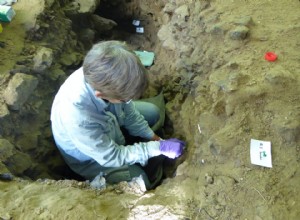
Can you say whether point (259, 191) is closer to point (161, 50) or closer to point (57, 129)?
point (57, 129)

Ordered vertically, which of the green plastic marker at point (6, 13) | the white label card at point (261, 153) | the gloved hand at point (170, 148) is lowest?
the gloved hand at point (170, 148)

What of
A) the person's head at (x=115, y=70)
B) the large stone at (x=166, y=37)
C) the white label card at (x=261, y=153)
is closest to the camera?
the person's head at (x=115, y=70)

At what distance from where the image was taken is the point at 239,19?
7.96 feet

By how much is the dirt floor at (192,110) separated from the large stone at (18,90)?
2 cm

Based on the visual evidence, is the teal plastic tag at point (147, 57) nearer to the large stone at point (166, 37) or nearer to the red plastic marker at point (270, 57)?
the large stone at point (166, 37)

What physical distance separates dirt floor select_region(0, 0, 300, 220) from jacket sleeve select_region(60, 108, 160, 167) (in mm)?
172

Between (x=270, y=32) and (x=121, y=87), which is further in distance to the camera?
(x=270, y=32)

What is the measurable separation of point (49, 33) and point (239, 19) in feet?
4.67

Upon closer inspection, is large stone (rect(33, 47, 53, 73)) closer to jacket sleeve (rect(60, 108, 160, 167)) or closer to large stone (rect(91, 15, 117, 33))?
jacket sleeve (rect(60, 108, 160, 167))

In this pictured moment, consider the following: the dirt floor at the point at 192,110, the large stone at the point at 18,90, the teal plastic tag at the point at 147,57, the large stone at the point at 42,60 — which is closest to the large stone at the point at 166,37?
the dirt floor at the point at 192,110

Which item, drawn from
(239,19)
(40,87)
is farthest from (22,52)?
(239,19)

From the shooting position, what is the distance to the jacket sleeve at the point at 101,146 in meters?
1.87

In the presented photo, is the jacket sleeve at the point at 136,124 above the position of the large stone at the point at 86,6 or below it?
below

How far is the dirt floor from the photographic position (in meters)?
1.80
